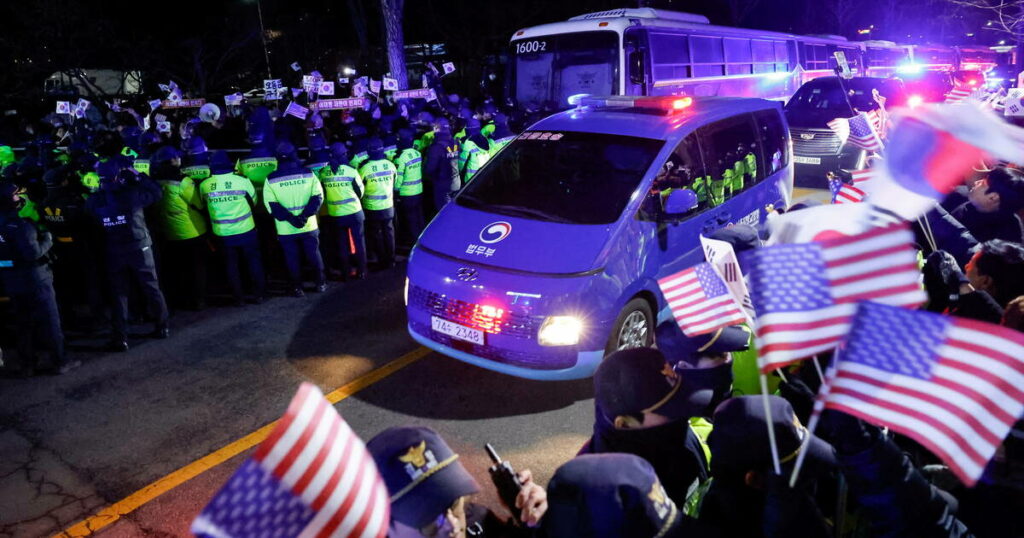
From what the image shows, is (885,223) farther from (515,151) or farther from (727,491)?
(515,151)

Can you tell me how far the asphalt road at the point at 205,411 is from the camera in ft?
13.6

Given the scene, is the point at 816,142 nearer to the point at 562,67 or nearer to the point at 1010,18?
the point at 562,67

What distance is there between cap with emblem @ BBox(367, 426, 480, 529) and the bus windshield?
1115 centimetres

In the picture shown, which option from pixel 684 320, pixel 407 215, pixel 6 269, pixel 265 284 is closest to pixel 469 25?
pixel 407 215

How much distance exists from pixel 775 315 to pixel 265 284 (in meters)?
6.86

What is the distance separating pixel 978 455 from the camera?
1.80m

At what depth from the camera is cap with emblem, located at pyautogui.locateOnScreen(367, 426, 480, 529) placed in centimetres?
193

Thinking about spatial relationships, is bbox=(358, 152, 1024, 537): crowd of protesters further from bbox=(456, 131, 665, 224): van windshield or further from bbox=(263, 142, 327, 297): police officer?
bbox=(263, 142, 327, 297): police officer

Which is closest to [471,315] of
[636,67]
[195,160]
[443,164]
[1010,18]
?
[443,164]

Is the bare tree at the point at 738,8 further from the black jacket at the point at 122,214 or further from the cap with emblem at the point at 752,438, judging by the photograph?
the cap with emblem at the point at 752,438

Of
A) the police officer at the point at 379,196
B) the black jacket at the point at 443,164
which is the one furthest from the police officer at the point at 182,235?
the black jacket at the point at 443,164

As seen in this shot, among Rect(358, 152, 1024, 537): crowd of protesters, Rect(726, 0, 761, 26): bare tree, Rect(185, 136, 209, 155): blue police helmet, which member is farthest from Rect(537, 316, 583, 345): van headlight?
Rect(726, 0, 761, 26): bare tree

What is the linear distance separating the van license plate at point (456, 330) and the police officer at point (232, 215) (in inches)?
126

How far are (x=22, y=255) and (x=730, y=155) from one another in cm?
621
